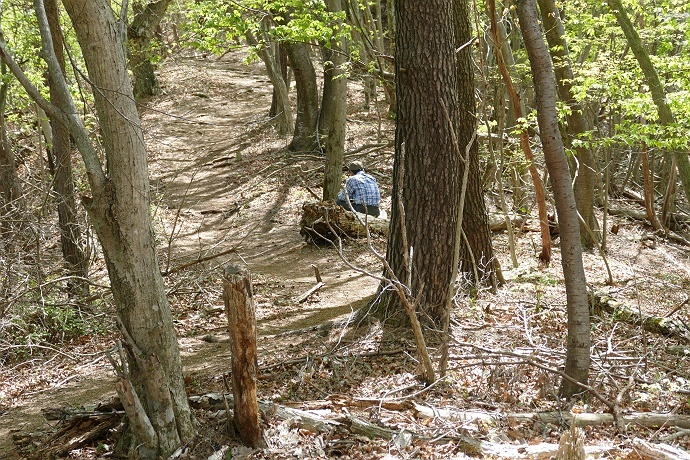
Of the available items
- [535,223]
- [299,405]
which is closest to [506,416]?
[299,405]

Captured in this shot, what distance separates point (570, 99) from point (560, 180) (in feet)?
22.2

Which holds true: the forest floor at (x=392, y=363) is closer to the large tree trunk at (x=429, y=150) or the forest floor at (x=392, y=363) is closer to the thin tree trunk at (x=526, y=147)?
the thin tree trunk at (x=526, y=147)

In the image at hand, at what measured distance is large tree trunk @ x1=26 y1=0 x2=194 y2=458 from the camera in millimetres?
4289

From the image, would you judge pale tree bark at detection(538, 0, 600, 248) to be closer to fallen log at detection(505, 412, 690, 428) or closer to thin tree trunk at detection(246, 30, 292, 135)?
fallen log at detection(505, 412, 690, 428)

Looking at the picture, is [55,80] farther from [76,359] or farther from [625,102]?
[625,102]

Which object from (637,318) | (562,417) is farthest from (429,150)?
(562,417)

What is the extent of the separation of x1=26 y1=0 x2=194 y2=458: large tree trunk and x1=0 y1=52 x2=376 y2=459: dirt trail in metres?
0.34

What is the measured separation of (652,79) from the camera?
10359 mm

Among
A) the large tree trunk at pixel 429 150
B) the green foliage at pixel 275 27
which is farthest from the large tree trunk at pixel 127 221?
the green foliage at pixel 275 27

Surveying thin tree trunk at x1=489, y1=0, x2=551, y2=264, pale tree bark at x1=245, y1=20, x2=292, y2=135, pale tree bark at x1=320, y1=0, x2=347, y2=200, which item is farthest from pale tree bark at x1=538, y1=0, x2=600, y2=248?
pale tree bark at x1=245, y1=20, x2=292, y2=135

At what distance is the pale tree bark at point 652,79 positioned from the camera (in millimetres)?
10344

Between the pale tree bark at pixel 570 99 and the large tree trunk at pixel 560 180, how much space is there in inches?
236

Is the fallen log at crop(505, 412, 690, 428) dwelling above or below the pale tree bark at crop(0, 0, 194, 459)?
below

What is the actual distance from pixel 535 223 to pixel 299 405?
9218 millimetres
